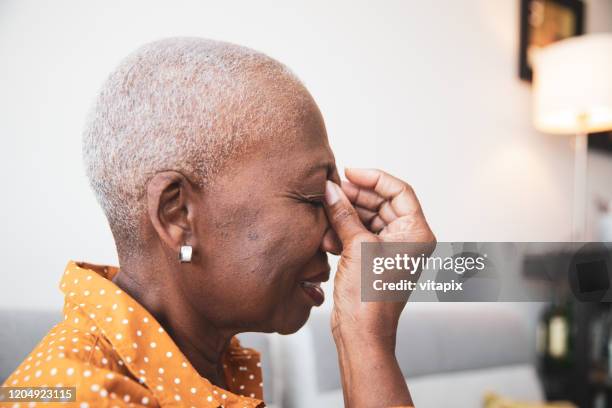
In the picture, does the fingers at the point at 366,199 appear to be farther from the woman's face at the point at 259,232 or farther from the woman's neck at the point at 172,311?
the woman's neck at the point at 172,311

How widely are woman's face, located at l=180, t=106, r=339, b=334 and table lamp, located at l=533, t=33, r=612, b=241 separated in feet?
4.72

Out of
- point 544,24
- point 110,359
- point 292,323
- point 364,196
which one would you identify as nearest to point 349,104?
point 364,196

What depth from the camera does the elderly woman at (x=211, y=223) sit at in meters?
0.52

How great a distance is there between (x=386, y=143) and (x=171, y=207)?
962 mm

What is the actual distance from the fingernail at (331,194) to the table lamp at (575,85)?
142cm

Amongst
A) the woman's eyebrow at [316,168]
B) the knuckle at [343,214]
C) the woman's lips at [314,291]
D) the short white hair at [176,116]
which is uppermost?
the short white hair at [176,116]

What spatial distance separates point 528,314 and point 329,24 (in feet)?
4.21

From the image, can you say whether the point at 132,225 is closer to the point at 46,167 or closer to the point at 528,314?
the point at 46,167

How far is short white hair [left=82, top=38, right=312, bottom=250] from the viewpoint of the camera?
525 millimetres

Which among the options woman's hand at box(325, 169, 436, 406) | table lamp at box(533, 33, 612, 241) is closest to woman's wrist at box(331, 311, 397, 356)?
woman's hand at box(325, 169, 436, 406)

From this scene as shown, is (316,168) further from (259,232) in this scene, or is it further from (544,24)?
(544,24)

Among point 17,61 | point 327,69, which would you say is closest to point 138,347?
point 17,61

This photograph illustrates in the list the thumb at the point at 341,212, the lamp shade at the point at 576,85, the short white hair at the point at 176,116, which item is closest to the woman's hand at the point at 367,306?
the thumb at the point at 341,212

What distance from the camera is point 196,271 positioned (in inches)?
21.8
